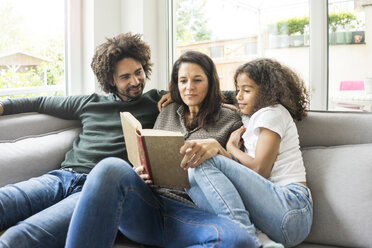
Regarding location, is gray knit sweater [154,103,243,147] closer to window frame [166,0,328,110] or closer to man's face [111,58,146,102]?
man's face [111,58,146,102]

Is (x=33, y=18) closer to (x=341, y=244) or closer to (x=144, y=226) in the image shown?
(x=144, y=226)

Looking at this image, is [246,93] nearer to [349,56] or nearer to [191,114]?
[191,114]

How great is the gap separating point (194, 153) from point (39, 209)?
2.36 feet

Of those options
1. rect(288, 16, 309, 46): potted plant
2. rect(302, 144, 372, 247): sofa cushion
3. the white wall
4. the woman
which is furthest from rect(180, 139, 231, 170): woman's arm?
the white wall

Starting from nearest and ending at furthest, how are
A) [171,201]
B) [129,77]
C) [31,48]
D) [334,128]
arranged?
1. [171,201]
2. [334,128]
3. [129,77]
4. [31,48]

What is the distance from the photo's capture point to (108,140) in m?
1.78

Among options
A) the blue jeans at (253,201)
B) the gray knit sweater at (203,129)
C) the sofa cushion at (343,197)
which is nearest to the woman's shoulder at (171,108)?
the gray knit sweater at (203,129)

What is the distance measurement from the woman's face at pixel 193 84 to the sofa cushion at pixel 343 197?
1.91 feet

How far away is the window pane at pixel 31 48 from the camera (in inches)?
81.1

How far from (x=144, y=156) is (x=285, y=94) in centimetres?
67

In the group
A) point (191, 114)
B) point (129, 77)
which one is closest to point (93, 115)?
point (129, 77)

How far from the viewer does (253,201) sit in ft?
4.16

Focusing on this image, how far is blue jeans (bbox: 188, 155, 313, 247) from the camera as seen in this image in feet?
4.00

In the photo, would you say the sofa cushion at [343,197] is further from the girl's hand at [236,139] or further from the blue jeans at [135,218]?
the blue jeans at [135,218]
